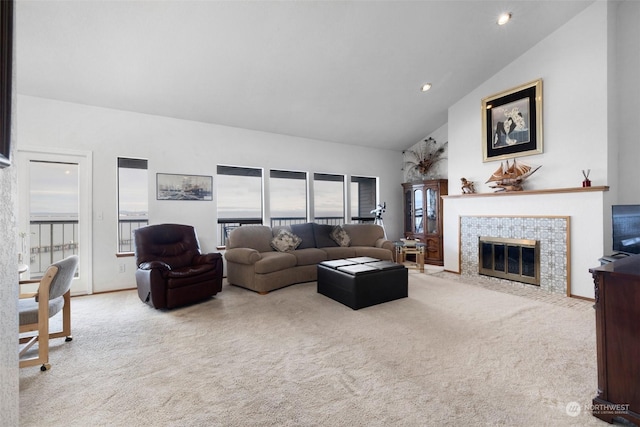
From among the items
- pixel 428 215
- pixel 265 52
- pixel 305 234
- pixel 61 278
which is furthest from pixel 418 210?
pixel 61 278

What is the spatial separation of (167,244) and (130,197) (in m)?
1.12

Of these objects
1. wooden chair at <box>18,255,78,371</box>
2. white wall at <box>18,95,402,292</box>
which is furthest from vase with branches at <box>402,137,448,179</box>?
wooden chair at <box>18,255,78,371</box>

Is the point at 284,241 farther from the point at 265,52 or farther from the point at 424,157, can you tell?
the point at 424,157

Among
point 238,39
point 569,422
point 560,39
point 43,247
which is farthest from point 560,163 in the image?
point 43,247

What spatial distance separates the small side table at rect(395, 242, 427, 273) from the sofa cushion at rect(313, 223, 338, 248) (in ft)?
4.40

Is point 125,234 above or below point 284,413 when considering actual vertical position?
above

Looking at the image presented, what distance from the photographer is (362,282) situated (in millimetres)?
3318

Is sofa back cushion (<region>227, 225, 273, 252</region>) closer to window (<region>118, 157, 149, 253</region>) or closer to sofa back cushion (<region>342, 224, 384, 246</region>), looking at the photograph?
window (<region>118, 157, 149, 253</region>)

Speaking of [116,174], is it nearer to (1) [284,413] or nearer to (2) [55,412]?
(2) [55,412]

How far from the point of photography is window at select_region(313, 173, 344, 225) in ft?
20.4

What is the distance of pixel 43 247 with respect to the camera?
3926 millimetres

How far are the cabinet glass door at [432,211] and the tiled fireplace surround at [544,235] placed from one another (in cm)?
115

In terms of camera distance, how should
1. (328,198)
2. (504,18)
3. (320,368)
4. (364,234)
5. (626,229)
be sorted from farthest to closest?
(328,198), (364,234), (504,18), (626,229), (320,368)

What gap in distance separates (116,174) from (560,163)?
20.6 ft
